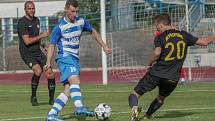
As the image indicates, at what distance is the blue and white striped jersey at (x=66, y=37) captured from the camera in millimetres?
10375

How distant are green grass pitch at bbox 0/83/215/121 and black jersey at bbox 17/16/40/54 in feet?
3.93

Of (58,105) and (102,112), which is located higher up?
(58,105)

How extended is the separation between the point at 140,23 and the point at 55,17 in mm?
10053

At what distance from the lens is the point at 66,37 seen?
10.4m

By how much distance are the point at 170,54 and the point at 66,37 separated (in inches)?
65.4

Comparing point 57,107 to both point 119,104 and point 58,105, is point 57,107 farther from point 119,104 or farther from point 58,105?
point 119,104

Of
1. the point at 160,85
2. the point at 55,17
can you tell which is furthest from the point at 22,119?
the point at 55,17

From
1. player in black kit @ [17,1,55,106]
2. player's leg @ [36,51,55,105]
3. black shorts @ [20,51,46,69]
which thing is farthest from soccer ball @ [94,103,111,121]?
black shorts @ [20,51,46,69]

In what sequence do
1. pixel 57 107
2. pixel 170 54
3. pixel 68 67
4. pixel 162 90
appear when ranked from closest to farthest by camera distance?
pixel 57 107 → pixel 170 54 → pixel 68 67 → pixel 162 90

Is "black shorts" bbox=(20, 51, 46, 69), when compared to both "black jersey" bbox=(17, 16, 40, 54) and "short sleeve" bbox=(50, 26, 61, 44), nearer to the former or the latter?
"black jersey" bbox=(17, 16, 40, 54)

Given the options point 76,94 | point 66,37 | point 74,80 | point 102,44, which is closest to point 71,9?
point 66,37

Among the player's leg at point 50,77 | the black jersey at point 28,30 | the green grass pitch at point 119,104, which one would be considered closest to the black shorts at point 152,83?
the green grass pitch at point 119,104

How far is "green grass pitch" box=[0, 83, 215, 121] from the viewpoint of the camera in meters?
10.9

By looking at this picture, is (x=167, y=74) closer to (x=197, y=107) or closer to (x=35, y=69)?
(x=197, y=107)
